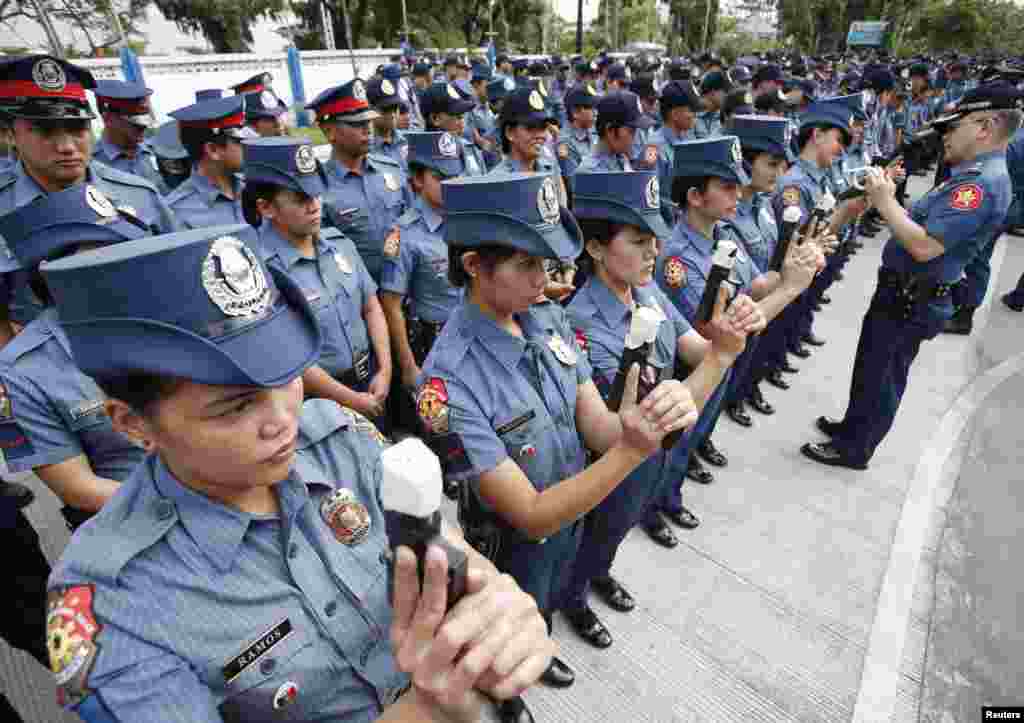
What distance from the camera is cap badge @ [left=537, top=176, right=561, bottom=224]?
1980 mm

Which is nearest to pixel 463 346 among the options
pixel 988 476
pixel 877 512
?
pixel 877 512

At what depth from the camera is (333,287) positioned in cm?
325

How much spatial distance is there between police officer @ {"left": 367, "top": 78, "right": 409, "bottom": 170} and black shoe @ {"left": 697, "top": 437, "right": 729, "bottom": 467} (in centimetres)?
441

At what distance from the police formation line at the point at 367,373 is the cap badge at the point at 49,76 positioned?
0.05 ft

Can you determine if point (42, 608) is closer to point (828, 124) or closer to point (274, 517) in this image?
point (274, 517)

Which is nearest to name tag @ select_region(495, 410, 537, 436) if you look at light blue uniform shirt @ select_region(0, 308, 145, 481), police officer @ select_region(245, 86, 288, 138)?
light blue uniform shirt @ select_region(0, 308, 145, 481)

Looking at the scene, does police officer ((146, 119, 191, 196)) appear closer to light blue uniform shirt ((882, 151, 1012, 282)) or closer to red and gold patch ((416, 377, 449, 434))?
red and gold patch ((416, 377, 449, 434))

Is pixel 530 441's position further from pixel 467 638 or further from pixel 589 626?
pixel 589 626

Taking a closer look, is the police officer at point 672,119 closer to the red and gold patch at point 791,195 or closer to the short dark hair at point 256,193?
the red and gold patch at point 791,195

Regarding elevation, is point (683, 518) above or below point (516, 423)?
below

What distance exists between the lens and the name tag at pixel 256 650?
1.21 m

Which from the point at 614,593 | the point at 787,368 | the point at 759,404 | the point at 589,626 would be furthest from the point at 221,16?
the point at 589,626

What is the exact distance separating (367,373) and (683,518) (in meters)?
2.44

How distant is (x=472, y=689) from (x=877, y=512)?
423cm
